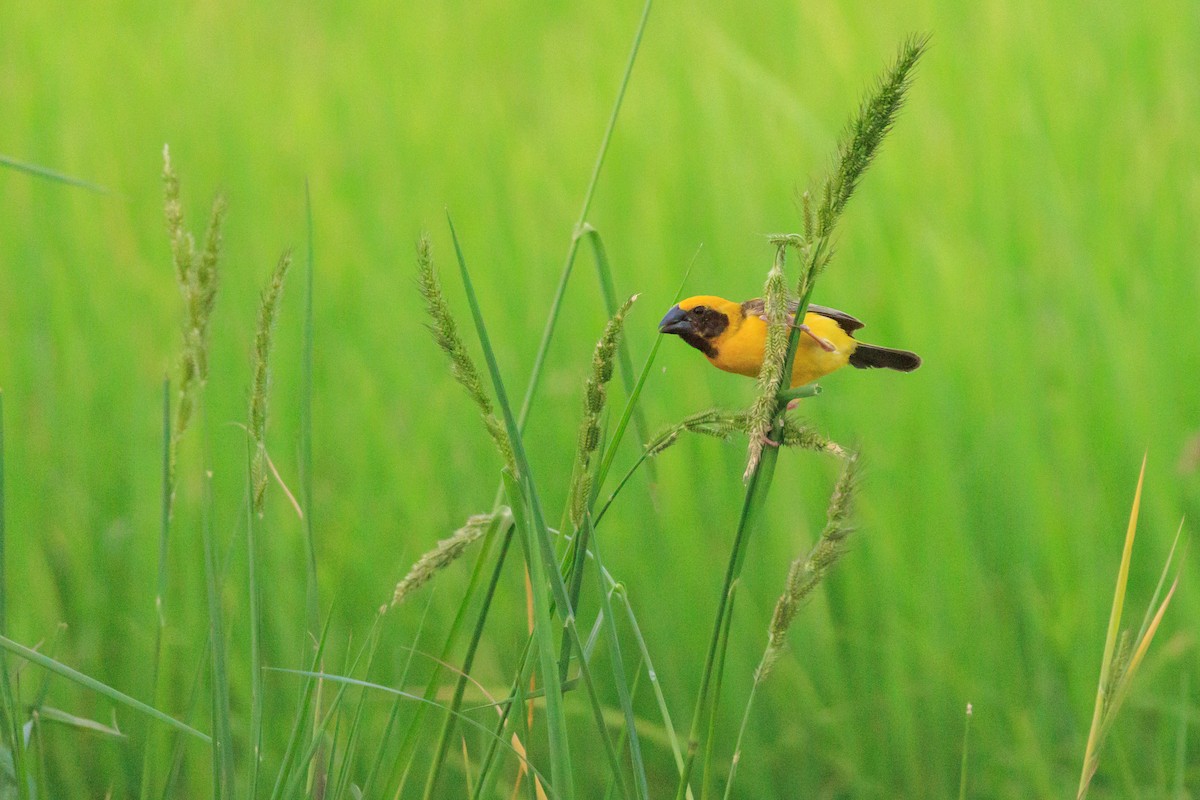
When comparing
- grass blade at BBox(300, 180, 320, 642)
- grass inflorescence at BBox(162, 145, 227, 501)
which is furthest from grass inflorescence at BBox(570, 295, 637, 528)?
grass inflorescence at BBox(162, 145, 227, 501)

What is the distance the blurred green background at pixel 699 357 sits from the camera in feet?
8.49

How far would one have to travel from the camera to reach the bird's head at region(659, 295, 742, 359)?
169 cm

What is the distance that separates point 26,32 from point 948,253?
3.90m

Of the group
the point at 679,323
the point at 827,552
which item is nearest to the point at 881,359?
the point at 679,323

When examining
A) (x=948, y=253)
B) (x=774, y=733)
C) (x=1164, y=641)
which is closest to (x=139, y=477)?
(x=774, y=733)

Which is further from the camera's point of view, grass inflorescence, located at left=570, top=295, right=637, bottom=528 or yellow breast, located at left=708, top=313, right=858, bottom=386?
yellow breast, located at left=708, top=313, right=858, bottom=386

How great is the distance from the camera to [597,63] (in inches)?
167

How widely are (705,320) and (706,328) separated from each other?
0.02 m

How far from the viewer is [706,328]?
1753 mm

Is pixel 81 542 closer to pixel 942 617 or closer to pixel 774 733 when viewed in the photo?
pixel 774 733

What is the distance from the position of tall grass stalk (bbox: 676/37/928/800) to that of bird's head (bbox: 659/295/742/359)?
609mm

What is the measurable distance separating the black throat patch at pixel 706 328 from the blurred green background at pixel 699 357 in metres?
0.35

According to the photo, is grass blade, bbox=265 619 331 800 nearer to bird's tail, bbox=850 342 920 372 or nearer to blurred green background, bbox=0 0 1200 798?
blurred green background, bbox=0 0 1200 798

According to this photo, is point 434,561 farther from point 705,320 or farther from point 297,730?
point 705,320
